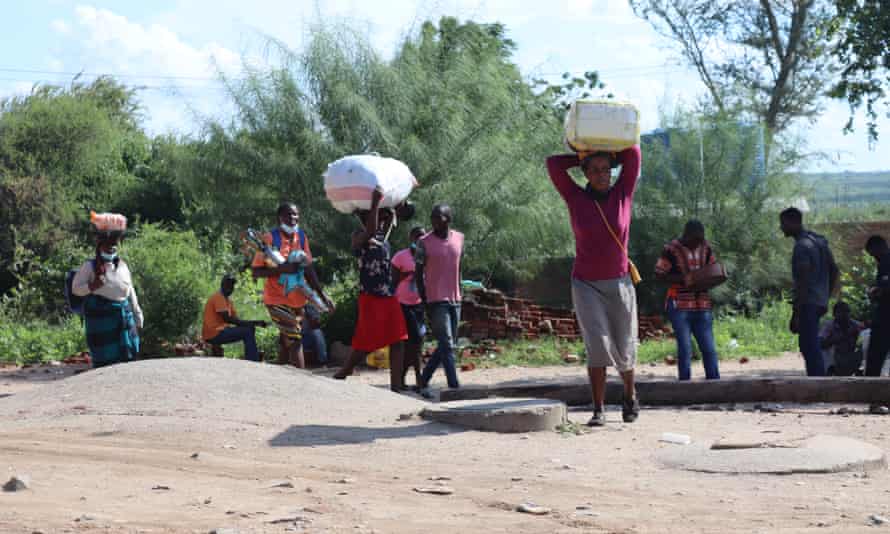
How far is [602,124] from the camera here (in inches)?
307

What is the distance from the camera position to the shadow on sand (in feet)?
23.1

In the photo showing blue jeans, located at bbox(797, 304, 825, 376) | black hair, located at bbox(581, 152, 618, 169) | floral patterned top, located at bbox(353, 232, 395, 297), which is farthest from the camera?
blue jeans, located at bbox(797, 304, 825, 376)

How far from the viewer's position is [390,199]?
31.2ft

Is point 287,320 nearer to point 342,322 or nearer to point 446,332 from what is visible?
point 446,332

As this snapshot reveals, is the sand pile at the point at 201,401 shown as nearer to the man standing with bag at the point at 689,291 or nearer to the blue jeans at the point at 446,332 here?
the blue jeans at the point at 446,332

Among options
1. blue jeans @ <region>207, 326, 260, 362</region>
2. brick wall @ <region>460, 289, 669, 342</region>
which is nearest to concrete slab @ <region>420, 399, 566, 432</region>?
blue jeans @ <region>207, 326, 260, 362</region>

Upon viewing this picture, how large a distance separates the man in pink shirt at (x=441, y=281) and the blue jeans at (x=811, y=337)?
9.56 ft

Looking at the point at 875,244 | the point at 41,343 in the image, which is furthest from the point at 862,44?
the point at 41,343

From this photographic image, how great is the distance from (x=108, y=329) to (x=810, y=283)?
19.3 ft

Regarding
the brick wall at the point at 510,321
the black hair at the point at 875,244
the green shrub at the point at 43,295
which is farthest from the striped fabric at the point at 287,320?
the green shrub at the point at 43,295

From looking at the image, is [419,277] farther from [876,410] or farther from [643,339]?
[643,339]

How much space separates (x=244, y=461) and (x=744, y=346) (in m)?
11.2

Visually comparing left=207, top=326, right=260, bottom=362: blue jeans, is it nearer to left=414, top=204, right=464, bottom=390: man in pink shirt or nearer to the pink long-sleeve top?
left=414, top=204, right=464, bottom=390: man in pink shirt


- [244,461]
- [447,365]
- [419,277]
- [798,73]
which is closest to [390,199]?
[419,277]
